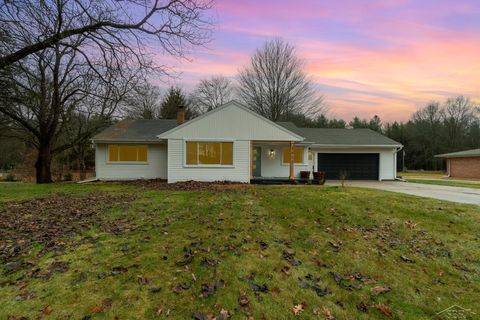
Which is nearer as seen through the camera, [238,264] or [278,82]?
[238,264]

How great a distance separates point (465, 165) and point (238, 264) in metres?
30.4

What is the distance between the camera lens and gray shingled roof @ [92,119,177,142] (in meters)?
16.8

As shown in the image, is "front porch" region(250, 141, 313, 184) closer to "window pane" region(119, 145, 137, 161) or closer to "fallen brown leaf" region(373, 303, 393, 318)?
"window pane" region(119, 145, 137, 161)

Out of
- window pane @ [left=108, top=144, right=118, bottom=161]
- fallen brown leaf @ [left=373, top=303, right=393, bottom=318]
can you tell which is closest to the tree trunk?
window pane @ [left=108, top=144, right=118, bottom=161]

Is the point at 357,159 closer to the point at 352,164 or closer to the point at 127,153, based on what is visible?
the point at 352,164

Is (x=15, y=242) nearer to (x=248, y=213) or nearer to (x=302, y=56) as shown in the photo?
(x=248, y=213)

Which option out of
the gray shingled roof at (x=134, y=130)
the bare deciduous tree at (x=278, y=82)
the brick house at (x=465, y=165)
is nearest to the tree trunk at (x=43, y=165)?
the gray shingled roof at (x=134, y=130)

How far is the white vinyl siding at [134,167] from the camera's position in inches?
661

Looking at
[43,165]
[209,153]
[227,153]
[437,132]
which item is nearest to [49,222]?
[209,153]

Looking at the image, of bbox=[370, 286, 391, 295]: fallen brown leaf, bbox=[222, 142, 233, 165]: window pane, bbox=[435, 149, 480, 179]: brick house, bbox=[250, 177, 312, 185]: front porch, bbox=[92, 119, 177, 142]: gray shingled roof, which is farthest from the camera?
bbox=[435, 149, 480, 179]: brick house

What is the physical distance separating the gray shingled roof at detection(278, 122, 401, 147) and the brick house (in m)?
10.5

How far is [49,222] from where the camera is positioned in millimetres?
6164

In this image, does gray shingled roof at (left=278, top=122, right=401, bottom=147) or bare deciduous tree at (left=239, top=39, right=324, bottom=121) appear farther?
bare deciduous tree at (left=239, top=39, right=324, bottom=121)

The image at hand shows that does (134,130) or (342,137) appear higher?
(134,130)
